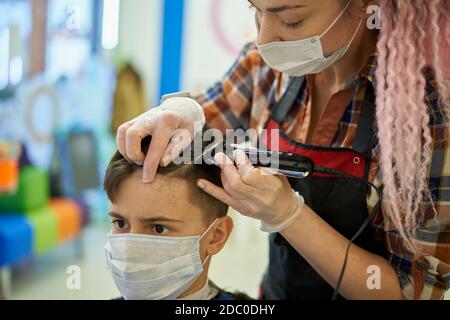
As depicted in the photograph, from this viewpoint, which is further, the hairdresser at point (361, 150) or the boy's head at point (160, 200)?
the boy's head at point (160, 200)

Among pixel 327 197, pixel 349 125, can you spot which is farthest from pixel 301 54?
pixel 327 197

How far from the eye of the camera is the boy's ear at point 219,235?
1174 millimetres

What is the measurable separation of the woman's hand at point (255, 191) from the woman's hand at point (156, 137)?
122mm

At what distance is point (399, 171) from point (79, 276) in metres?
0.78

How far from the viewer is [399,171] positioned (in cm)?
99

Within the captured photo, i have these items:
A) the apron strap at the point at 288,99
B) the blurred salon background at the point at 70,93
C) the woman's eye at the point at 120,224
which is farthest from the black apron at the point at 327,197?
the blurred salon background at the point at 70,93

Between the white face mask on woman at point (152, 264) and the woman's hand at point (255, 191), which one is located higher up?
the woman's hand at point (255, 191)

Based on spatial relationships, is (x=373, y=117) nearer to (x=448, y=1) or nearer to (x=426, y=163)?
(x=426, y=163)

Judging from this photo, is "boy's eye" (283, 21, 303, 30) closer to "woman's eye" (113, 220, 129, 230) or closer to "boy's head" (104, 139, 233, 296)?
"boy's head" (104, 139, 233, 296)

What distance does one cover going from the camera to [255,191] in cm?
90

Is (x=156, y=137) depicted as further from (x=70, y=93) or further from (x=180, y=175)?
(x=70, y=93)

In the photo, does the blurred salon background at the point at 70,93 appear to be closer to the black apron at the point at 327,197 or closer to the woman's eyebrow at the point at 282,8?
the black apron at the point at 327,197

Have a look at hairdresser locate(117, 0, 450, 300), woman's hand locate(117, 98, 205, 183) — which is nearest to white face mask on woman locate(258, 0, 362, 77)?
hairdresser locate(117, 0, 450, 300)

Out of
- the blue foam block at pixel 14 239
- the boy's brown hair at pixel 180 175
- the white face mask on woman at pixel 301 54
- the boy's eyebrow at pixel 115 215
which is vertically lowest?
the blue foam block at pixel 14 239
